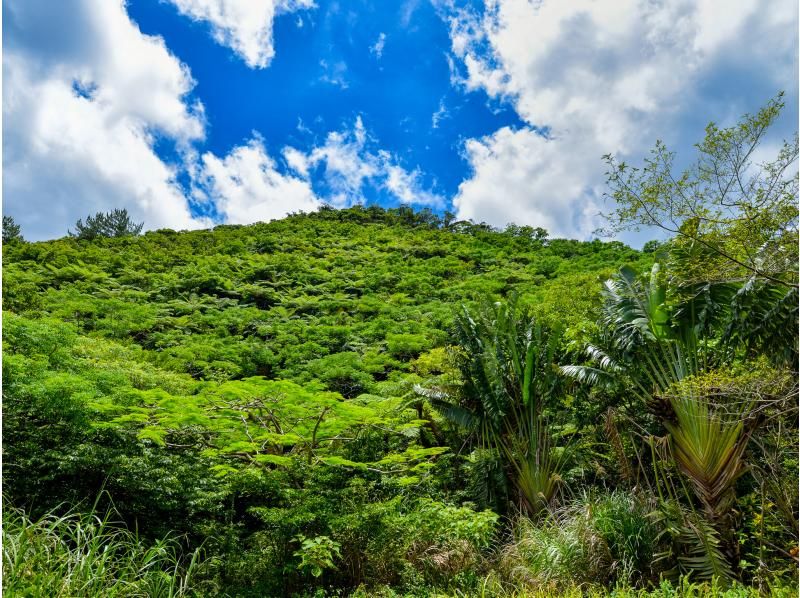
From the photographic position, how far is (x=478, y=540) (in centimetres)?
899

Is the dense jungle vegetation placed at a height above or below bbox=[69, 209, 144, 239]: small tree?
below

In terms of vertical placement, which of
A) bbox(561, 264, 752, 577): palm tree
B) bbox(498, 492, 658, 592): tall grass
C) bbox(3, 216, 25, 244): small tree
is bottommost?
bbox(498, 492, 658, 592): tall grass

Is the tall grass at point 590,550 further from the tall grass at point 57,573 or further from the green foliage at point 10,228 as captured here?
the green foliage at point 10,228

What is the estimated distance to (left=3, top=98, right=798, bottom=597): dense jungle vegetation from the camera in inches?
280

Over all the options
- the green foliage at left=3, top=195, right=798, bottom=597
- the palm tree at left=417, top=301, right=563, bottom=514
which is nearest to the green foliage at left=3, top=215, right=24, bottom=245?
the green foliage at left=3, top=195, right=798, bottom=597

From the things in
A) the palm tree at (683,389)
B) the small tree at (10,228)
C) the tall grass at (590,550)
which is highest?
the small tree at (10,228)

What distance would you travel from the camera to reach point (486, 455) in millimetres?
12945

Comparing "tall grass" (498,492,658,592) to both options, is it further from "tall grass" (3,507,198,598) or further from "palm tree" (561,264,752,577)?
"tall grass" (3,507,198,598)

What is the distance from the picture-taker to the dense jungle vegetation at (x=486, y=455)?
7.12 metres

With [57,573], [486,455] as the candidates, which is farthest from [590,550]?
[57,573]

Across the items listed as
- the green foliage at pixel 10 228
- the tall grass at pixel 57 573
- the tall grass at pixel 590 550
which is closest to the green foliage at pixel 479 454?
the tall grass at pixel 590 550

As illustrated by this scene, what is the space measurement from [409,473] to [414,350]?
898cm

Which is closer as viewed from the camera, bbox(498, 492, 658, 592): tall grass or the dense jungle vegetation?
the dense jungle vegetation

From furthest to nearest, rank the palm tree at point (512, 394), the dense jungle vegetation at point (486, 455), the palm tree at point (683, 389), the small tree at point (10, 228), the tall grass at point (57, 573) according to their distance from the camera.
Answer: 1. the small tree at point (10, 228)
2. the palm tree at point (512, 394)
3. the palm tree at point (683, 389)
4. the dense jungle vegetation at point (486, 455)
5. the tall grass at point (57, 573)
